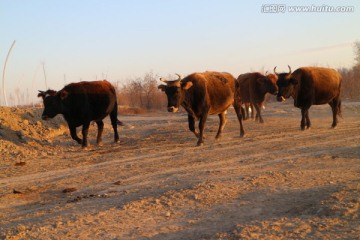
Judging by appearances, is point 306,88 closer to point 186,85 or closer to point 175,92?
point 186,85

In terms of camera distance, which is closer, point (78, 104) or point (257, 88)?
point (78, 104)

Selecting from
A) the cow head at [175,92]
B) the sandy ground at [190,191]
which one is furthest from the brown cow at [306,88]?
the cow head at [175,92]

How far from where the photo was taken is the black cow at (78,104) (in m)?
13.4

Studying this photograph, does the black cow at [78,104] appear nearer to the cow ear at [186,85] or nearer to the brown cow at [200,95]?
the brown cow at [200,95]

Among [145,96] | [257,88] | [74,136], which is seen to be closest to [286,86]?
[257,88]

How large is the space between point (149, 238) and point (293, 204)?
6.65 feet

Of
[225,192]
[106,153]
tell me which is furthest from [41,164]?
[225,192]

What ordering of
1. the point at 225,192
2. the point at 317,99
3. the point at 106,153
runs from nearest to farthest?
the point at 225,192 → the point at 106,153 → the point at 317,99

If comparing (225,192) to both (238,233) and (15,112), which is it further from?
(15,112)

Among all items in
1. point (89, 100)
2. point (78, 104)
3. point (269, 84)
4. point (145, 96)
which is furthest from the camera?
point (145, 96)

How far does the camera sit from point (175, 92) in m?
12.0

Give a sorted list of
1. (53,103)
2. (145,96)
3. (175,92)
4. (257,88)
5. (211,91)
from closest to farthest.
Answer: (175,92)
(211,91)
(53,103)
(257,88)
(145,96)

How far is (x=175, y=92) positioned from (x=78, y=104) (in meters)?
3.78

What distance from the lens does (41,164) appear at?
1065 cm
